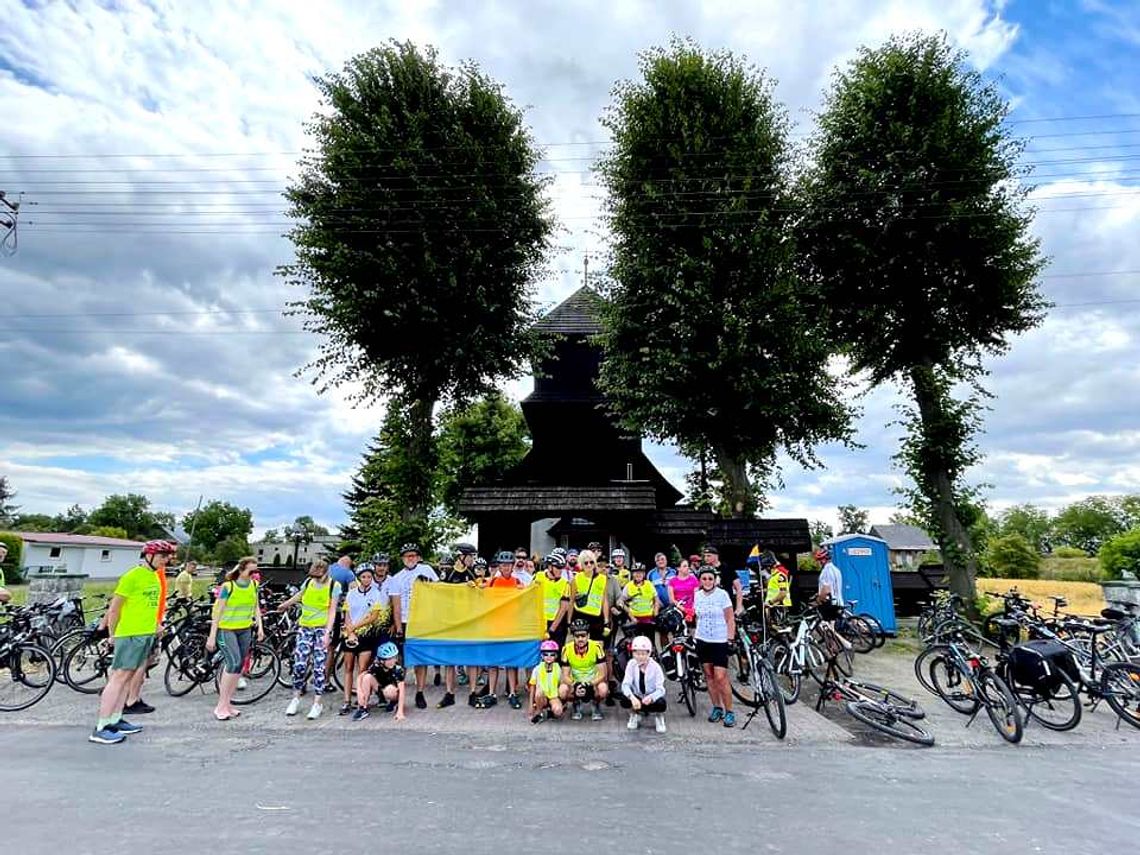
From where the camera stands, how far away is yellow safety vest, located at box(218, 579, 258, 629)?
302 inches

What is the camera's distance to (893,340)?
1708cm

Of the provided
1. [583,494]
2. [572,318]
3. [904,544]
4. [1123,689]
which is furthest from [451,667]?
[904,544]

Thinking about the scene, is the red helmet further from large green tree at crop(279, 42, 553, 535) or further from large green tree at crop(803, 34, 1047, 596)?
large green tree at crop(803, 34, 1047, 596)

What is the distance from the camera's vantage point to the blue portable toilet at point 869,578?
Result: 15070mm

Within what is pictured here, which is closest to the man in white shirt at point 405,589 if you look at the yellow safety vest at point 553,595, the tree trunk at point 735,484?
the yellow safety vest at point 553,595

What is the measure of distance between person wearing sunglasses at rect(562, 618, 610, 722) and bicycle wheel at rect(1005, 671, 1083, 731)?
204 inches

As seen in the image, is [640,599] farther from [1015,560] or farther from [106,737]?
[1015,560]

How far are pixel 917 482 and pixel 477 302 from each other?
13.3 metres

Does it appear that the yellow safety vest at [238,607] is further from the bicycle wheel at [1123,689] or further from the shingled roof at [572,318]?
the shingled roof at [572,318]

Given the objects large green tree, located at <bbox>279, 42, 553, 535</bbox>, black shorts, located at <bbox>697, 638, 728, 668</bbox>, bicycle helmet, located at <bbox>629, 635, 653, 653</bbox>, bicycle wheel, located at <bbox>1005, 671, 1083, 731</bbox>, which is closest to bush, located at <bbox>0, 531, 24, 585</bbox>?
large green tree, located at <bbox>279, 42, 553, 535</bbox>

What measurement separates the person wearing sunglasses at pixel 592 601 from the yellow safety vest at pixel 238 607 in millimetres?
4395

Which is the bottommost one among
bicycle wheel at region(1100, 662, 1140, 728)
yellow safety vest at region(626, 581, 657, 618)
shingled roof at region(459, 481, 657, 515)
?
bicycle wheel at region(1100, 662, 1140, 728)

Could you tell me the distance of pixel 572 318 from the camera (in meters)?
24.6

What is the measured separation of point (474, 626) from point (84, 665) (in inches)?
265
